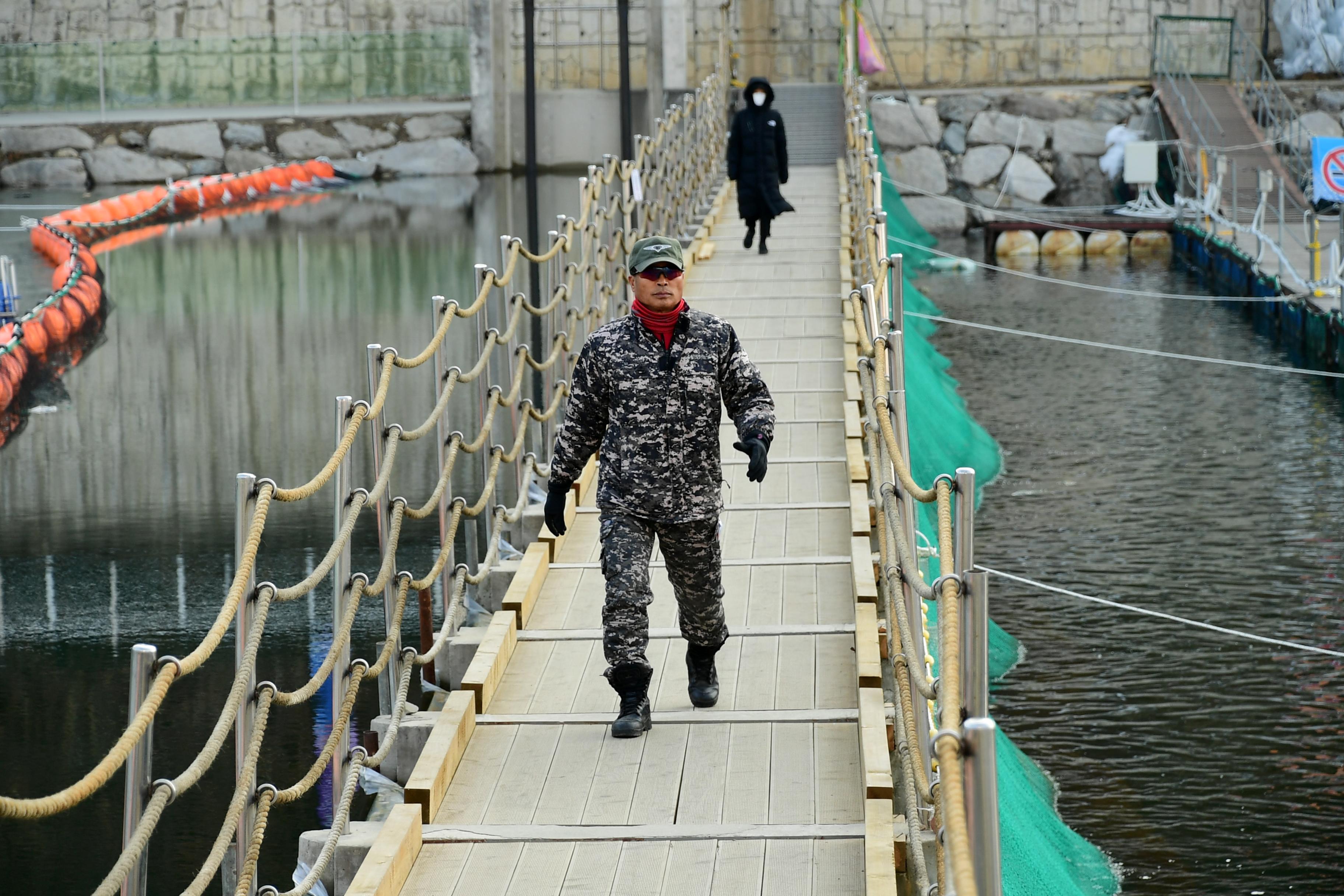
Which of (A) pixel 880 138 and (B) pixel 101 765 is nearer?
(B) pixel 101 765

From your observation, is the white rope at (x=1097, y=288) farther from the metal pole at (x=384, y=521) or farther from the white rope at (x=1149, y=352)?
the metal pole at (x=384, y=521)

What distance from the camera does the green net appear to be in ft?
15.2

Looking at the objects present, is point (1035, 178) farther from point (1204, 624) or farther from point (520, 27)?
point (1204, 624)

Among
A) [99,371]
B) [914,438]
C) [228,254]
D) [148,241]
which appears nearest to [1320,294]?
[914,438]

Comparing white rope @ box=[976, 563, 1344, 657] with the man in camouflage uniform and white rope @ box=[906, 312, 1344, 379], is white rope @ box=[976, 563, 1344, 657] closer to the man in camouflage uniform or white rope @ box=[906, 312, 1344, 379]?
the man in camouflage uniform

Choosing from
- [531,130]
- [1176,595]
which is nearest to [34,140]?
[531,130]

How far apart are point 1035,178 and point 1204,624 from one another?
53.8 feet

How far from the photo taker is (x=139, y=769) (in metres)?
2.96

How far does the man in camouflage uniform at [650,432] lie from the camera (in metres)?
4.12

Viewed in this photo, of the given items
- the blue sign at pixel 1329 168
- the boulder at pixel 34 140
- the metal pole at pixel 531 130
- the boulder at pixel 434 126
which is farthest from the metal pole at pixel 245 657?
the boulder at pixel 34 140

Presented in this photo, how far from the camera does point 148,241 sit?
20578 mm

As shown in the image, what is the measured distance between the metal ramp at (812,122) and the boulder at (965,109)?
4.36 m

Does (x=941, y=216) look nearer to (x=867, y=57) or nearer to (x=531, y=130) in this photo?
(x=867, y=57)

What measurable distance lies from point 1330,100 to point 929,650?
19534 millimetres
